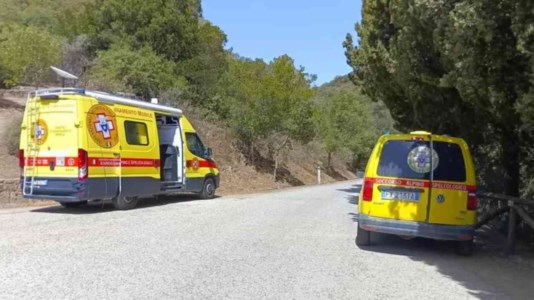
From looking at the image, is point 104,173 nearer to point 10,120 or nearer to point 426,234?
point 426,234

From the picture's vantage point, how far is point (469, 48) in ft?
26.7

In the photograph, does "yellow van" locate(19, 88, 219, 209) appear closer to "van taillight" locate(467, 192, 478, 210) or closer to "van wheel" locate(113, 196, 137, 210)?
"van wheel" locate(113, 196, 137, 210)

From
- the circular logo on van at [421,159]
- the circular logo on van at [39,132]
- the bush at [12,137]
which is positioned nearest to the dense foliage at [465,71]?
the circular logo on van at [421,159]

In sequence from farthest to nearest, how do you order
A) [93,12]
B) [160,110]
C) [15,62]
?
1. [93,12]
2. [15,62]
3. [160,110]

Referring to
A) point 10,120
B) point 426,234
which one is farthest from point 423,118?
point 10,120

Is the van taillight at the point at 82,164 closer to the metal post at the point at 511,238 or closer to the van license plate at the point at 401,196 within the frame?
Result: the van license plate at the point at 401,196

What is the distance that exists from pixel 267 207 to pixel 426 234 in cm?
767

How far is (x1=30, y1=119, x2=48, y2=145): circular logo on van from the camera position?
526 inches

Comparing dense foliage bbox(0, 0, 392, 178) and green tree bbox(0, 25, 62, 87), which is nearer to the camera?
green tree bbox(0, 25, 62, 87)

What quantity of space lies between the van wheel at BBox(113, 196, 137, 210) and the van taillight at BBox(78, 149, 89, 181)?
1.58m

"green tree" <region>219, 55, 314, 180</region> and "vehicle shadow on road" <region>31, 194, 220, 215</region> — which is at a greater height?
"green tree" <region>219, 55, 314, 180</region>

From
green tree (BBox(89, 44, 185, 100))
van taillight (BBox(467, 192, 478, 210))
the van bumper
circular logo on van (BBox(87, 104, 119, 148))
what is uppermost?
green tree (BBox(89, 44, 185, 100))

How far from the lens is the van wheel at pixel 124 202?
14.5 meters

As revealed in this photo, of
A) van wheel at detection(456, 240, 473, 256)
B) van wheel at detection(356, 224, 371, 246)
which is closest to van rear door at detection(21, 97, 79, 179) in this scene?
Result: van wheel at detection(356, 224, 371, 246)
